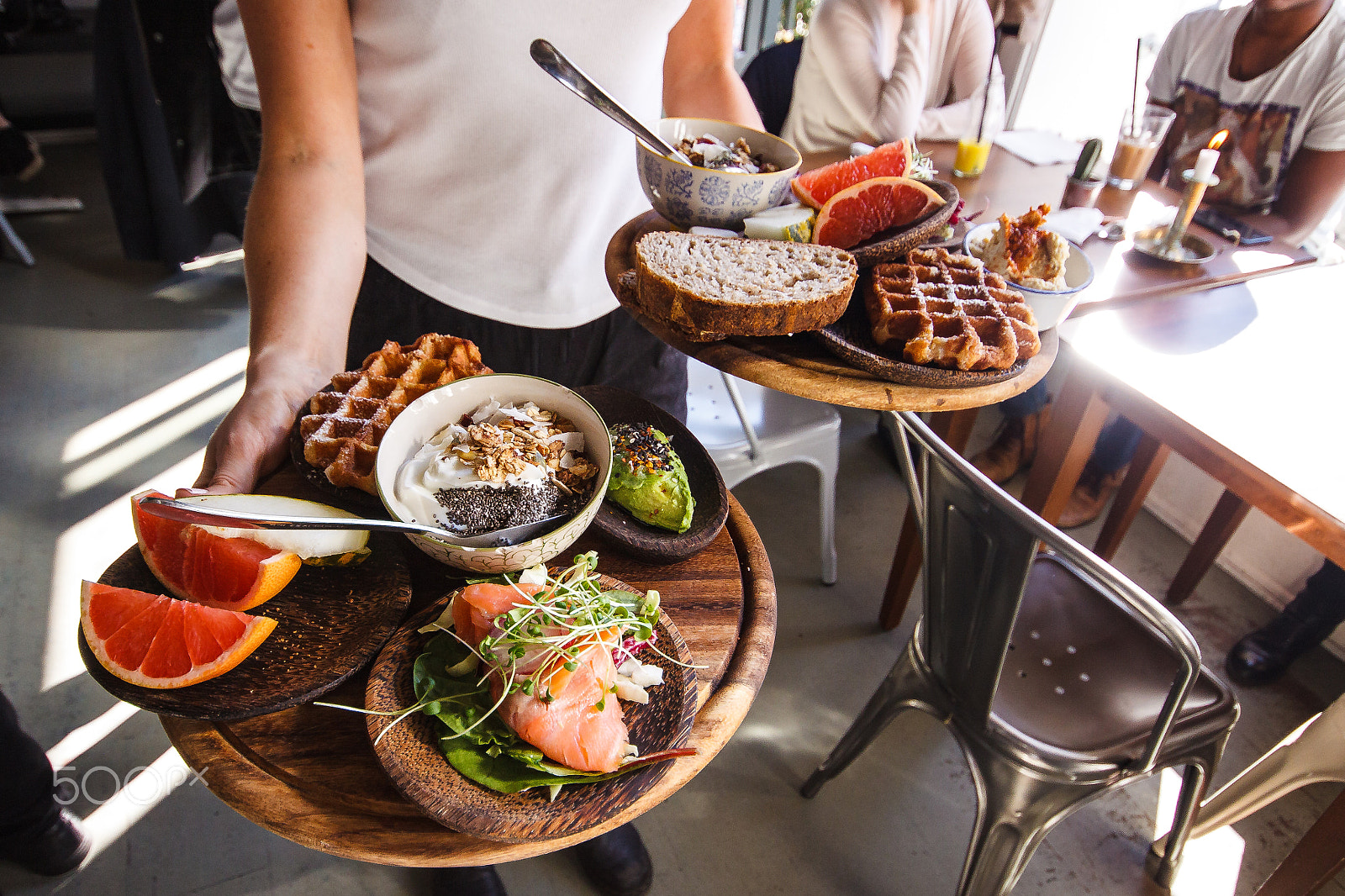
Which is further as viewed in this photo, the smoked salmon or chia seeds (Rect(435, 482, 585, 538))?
chia seeds (Rect(435, 482, 585, 538))

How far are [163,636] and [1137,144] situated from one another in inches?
158

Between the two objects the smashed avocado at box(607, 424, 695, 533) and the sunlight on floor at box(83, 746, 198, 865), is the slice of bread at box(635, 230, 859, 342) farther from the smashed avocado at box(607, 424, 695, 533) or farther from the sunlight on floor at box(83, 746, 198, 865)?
the sunlight on floor at box(83, 746, 198, 865)

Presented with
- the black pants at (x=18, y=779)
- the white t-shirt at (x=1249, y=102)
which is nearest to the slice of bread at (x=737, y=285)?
the black pants at (x=18, y=779)

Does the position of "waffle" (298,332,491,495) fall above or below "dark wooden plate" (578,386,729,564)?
above

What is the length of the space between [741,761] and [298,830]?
1.99m

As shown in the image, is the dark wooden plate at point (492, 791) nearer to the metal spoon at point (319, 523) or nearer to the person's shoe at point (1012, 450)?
the metal spoon at point (319, 523)

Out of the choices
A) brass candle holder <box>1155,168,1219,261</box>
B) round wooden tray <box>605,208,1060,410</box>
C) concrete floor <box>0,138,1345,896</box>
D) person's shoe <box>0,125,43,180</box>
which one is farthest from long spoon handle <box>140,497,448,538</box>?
person's shoe <box>0,125,43,180</box>

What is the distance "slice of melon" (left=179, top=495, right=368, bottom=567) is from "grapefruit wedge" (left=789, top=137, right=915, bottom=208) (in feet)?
3.44

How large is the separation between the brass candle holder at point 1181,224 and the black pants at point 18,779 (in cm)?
411

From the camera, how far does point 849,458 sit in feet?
13.1

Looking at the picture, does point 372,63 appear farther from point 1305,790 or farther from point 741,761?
point 1305,790

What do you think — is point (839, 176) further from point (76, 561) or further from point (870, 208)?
point (76, 561)

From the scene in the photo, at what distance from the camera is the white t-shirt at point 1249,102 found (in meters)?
3.44

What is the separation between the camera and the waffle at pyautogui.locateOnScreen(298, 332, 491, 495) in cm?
112
